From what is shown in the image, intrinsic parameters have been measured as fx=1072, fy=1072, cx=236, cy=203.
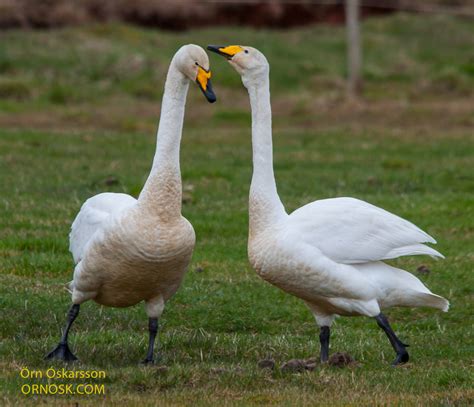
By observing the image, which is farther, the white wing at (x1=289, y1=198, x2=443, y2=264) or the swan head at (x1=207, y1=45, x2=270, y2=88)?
the swan head at (x1=207, y1=45, x2=270, y2=88)

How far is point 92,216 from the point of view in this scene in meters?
7.12

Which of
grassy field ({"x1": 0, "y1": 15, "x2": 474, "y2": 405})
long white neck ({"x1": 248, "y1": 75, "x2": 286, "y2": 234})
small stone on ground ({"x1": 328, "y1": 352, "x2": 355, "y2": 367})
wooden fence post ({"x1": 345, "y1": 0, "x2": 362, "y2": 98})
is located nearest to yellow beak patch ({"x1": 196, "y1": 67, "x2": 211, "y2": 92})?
long white neck ({"x1": 248, "y1": 75, "x2": 286, "y2": 234})

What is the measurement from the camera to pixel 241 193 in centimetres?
1323

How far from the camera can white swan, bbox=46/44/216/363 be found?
21.4 feet

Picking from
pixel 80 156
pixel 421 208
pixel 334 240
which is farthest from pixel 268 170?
pixel 80 156

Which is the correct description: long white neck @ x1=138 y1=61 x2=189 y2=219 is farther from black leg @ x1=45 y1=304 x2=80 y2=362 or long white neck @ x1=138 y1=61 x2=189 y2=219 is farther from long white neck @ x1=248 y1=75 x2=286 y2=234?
black leg @ x1=45 y1=304 x2=80 y2=362

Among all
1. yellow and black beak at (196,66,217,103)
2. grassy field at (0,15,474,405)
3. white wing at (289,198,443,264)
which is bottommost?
grassy field at (0,15,474,405)

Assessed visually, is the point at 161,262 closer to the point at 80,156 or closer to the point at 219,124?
the point at 80,156

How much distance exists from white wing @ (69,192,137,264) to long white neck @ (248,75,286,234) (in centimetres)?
80

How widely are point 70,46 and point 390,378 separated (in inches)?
754

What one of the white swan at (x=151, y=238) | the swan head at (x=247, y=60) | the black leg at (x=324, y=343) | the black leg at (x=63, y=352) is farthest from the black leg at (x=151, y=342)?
the swan head at (x=247, y=60)

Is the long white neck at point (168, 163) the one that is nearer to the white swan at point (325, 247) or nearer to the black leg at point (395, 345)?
the white swan at point (325, 247)

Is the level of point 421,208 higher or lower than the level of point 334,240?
lower

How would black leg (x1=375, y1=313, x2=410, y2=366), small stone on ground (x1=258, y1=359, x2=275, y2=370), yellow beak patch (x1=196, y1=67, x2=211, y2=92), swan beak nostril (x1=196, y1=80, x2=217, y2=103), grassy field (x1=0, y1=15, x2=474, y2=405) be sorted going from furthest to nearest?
black leg (x1=375, y1=313, x2=410, y2=366) < yellow beak patch (x1=196, y1=67, x2=211, y2=92) < swan beak nostril (x1=196, y1=80, x2=217, y2=103) < small stone on ground (x1=258, y1=359, x2=275, y2=370) < grassy field (x1=0, y1=15, x2=474, y2=405)
